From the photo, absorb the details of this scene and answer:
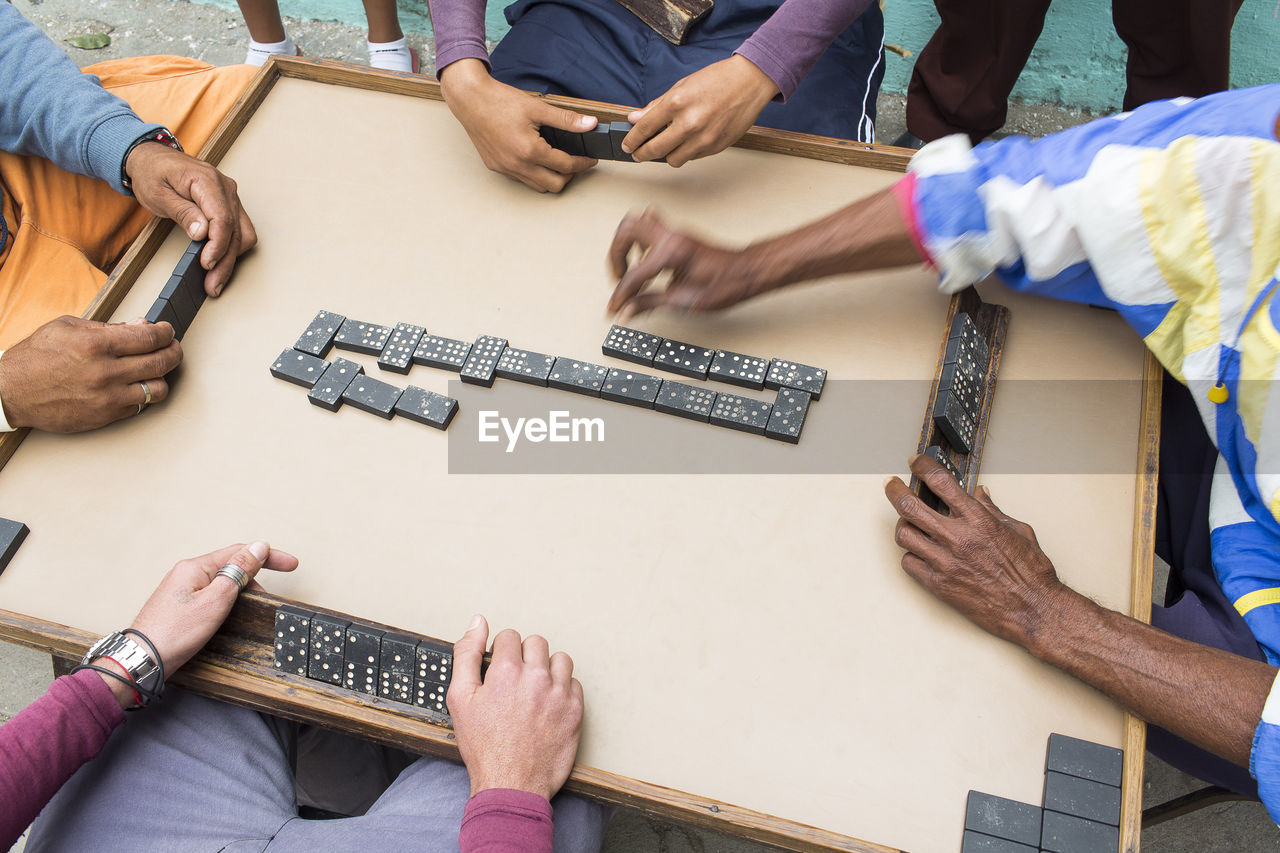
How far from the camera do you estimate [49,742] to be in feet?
4.49

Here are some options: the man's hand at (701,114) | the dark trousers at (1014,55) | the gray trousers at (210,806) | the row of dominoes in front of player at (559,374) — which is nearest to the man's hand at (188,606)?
the gray trousers at (210,806)

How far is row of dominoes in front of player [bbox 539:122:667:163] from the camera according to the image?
6.55ft

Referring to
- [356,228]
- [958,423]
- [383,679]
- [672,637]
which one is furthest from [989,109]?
[383,679]

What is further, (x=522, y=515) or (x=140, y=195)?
(x=140, y=195)

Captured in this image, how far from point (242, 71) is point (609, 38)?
3.32 feet

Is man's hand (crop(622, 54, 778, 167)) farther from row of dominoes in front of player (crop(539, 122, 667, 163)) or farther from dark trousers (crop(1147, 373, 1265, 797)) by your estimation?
dark trousers (crop(1147, 373, 1265, 797))

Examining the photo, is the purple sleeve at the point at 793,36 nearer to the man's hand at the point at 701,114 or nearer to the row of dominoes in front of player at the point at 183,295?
the man's hand at the point at 701,114

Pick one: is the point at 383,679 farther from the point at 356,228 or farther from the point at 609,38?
the point at 609,38

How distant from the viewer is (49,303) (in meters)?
2.16

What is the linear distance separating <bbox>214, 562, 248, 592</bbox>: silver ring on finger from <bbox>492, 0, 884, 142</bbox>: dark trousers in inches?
60.4

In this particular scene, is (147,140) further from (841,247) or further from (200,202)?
(841,247)

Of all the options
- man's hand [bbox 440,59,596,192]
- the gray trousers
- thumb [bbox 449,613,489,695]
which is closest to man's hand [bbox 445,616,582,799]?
thumb [bbox 449,613,489,695]

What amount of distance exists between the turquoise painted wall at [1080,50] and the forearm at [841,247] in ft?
6.79

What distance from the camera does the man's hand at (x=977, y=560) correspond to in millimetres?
1383
